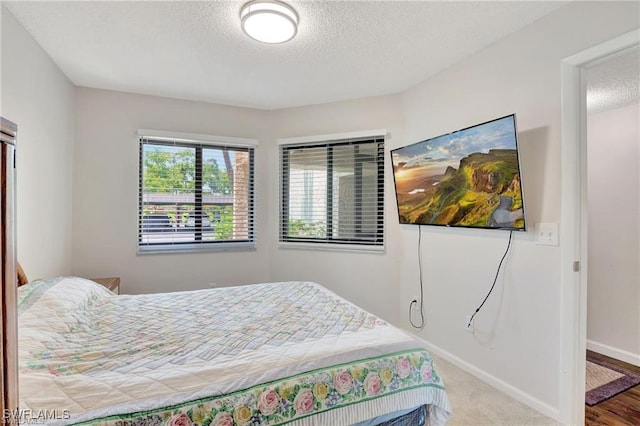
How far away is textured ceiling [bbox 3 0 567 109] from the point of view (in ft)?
6.28

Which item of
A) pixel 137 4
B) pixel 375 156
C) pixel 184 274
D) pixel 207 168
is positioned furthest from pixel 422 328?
pixel 137 4

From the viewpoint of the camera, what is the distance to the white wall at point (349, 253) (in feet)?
11.0

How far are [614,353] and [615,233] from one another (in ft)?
3.57

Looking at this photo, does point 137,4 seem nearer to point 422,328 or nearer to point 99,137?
point 99,137

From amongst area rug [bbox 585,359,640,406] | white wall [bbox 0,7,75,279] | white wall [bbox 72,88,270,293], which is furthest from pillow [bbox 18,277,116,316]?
area rug [bbox 585,359,640,406]

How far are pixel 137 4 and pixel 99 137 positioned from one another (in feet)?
5.70

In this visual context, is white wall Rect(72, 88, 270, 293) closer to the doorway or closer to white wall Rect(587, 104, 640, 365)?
the doorway

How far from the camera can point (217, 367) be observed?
1.28 m

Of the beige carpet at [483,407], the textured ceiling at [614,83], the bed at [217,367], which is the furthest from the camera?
the textured ceiling at [614,83]

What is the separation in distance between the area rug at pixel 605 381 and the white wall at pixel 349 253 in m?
1.56

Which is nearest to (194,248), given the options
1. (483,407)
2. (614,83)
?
(483,407)

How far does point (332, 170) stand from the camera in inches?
142

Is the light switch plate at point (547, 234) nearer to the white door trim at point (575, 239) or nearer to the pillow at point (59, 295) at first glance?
the white door trim at point (575, 239)

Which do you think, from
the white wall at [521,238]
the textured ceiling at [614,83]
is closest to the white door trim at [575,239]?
the white wall at [521,238]
